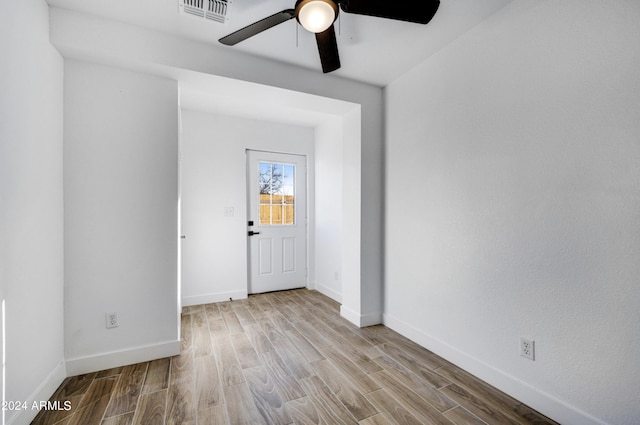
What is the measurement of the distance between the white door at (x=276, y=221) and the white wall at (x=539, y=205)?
2186 millimetres

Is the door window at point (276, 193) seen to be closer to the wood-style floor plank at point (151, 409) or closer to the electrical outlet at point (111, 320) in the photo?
the electrical outlet at point (111, 320)

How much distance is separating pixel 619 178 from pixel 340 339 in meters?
2.25

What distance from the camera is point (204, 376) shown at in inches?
81.2

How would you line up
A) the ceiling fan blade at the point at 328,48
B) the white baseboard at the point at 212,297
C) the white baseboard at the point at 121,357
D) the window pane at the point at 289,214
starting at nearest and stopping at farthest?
the ceiling fan blade at the point at 328,48
the white baseboard at the point at 121,357
the white baseboard at the point at 212,297
the window pane at the point at 289,214

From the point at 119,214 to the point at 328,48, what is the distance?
1.96m

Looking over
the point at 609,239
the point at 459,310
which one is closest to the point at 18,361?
the point at 459,310

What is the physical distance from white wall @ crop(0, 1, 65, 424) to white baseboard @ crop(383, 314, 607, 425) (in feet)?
8.81

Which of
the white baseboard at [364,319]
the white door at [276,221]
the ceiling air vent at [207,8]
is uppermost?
the ceiling air vent at [207,8]

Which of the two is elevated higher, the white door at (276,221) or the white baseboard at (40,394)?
the white door at (276,221)

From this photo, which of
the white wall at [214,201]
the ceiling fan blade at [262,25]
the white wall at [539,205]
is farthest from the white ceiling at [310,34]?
the white wall at [214,201]

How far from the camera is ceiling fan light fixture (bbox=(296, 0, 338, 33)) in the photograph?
1424 mm

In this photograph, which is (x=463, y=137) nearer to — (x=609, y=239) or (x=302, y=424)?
(x=609, y=239)

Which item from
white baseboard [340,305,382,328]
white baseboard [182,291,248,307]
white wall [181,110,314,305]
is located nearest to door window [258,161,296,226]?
white wall [181,110,314,305]

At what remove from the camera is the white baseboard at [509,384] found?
5.08 feet
